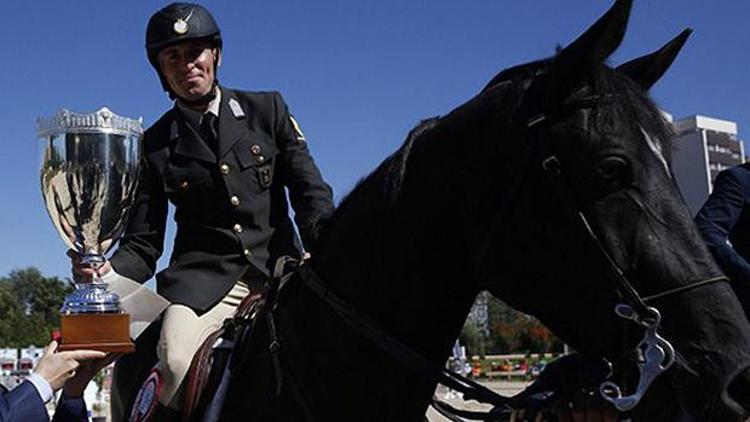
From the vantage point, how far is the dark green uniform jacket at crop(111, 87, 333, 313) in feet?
14.4

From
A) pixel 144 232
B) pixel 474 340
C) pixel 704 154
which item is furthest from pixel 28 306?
pixel 144 232

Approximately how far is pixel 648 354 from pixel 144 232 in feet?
9.80

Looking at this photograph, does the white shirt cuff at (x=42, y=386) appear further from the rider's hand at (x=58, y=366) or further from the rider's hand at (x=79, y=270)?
the rider's hand at (x=79, y=270)

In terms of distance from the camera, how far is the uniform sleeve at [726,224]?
5531 millimetres

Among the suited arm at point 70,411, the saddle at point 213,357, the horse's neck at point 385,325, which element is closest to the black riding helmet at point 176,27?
the saddle at point 213,357

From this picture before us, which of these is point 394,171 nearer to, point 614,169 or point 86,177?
point 614,169

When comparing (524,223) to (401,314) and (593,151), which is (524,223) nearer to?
(593,151)

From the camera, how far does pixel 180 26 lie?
4348 millimetres

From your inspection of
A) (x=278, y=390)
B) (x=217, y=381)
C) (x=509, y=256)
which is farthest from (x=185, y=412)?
(x=509, y=256)

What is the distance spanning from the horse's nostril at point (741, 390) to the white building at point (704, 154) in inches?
2295

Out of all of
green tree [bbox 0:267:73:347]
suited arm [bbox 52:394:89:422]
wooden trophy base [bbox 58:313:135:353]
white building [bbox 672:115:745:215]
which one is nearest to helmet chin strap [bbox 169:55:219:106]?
wooden trophy base [bbox 58:313:135:353]

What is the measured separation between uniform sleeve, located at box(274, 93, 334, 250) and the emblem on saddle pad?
942 mm

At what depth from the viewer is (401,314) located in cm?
330

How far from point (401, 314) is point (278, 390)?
0.63 m
